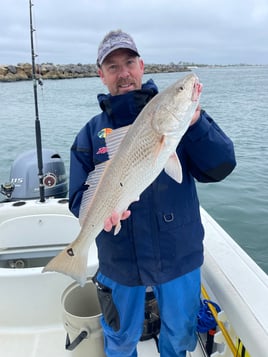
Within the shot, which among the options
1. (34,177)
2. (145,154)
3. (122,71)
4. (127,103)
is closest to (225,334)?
(145,154)

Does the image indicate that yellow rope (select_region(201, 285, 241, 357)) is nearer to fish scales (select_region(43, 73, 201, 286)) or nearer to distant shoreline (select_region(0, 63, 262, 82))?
fish scales (select_region(43, 73, 201, 286))

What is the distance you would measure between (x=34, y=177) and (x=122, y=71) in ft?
10.2

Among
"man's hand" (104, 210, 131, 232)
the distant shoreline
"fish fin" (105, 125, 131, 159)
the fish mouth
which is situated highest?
the fish mouth

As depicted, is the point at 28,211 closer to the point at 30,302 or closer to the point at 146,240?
the point at 30,302

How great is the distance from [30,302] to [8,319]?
1.00 feet

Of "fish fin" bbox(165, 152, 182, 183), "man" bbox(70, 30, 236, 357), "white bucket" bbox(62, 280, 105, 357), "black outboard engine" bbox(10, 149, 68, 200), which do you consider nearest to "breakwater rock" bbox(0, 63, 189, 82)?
"black outboard engine" bbox(10, 149, 68, 200)

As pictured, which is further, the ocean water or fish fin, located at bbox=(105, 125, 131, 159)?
the ocean water

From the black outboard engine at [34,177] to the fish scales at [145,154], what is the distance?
3.23 metres

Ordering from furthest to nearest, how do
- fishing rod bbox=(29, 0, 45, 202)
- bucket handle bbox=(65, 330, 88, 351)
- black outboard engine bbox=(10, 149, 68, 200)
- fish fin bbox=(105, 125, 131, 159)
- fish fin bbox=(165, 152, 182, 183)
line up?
black outboard engine bbox=(10, 149, 68, 200)
fishing rod bbox=(29, 0, 45, 202)
bucket handle bbox=(65, 330, 88, 351)
fish fin bbox=(105, 125, 131, 159)
fish fin bbox=(165, 152, 182, 183)

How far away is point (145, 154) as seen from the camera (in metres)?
1.82

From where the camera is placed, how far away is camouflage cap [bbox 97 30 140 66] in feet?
7.87

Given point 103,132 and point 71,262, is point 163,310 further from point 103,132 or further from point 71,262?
point 103,132

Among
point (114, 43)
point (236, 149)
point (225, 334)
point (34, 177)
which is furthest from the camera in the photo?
point (236, 149)

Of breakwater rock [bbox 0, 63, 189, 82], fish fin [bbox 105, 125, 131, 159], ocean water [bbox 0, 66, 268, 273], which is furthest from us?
breakwater rock [bbox 0, 63, 189, 82]
